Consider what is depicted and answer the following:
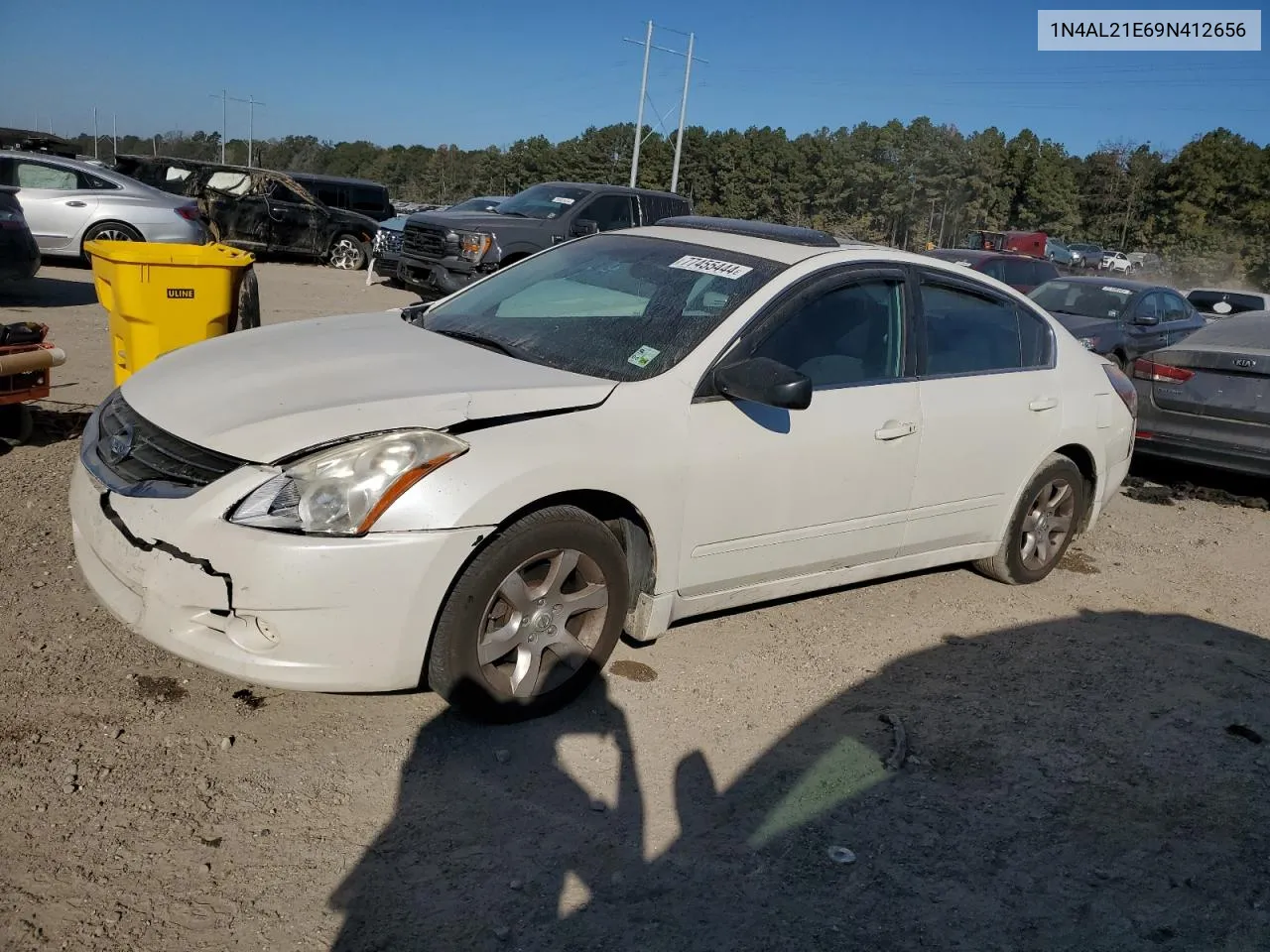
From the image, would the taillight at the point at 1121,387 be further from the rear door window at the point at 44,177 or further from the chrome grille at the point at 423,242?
the rear door window at the point at 44,177

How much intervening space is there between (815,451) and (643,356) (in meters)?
0.78

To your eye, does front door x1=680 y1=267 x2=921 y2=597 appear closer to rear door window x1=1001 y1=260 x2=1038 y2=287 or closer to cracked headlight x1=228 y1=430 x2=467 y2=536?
cracked headlight x1=228 y1=430 x2=467 y2=536

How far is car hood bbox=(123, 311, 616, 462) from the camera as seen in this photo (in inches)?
131

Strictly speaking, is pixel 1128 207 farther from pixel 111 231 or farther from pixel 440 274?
pixel 111 231

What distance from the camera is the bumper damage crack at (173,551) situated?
10.4ft

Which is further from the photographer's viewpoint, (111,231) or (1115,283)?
(111,231)

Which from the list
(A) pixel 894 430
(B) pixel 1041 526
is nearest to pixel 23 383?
(A) pixel 894 430

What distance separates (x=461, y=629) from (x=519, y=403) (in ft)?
2.49

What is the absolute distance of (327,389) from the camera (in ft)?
11.8

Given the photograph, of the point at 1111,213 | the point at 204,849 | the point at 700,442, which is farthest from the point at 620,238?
the point at 1111,213

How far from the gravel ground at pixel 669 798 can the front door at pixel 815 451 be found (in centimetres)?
49

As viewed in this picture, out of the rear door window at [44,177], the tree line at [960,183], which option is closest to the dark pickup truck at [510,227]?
the rear door window at [44,177]

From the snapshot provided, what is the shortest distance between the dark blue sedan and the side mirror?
28.4ft

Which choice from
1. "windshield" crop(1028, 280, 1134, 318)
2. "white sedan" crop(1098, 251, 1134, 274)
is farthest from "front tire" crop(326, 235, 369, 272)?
"white sedan" crop(1098, 251, 1134, 274)
